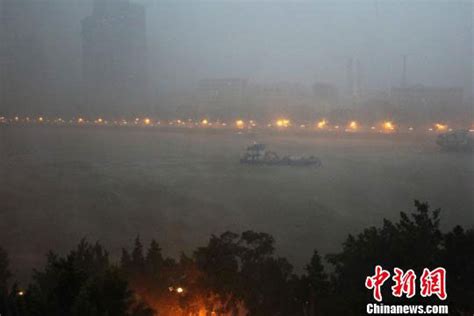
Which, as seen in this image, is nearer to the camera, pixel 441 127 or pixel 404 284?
pixel 404 284

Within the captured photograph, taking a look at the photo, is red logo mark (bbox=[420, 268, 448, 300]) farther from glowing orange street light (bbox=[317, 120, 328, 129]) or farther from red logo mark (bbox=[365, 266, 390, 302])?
glowing orange street light (bbox=[317, 120, 328, 129])

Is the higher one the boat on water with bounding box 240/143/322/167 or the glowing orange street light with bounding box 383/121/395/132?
the glowing orange street light with bounding box 383/121/395/132

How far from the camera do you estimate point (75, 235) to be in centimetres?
469

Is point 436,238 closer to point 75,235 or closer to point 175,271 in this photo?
point 175,271

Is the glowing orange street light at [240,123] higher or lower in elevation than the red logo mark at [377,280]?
higher

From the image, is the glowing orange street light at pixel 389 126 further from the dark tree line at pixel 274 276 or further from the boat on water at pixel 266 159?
the dark tree line at pixel 274 276

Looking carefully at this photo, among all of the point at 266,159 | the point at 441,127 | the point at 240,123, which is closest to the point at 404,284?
the point at 266,159

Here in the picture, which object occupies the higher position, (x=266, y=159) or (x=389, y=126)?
(x=389, y=126)

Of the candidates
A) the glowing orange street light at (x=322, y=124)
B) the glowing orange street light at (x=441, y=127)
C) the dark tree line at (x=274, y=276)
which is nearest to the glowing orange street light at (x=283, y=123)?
the glowing orange street light at (x=322, y=124)

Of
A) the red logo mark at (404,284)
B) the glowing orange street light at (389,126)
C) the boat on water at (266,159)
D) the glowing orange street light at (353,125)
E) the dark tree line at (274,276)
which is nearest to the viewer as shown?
the red logo mark at (404,284)

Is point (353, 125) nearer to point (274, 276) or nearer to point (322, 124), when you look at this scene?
point (322, 124)

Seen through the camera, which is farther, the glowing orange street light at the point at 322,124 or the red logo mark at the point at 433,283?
the glowing orange street light at the point at 322,124

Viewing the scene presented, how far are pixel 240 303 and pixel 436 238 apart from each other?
3.70ft

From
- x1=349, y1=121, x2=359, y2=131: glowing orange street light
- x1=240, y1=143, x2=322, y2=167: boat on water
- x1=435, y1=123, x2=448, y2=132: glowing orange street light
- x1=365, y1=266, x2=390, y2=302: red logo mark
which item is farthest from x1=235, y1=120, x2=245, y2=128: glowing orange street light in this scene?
x1=365, y1=266, x2=390, y2=302: red logo mark
